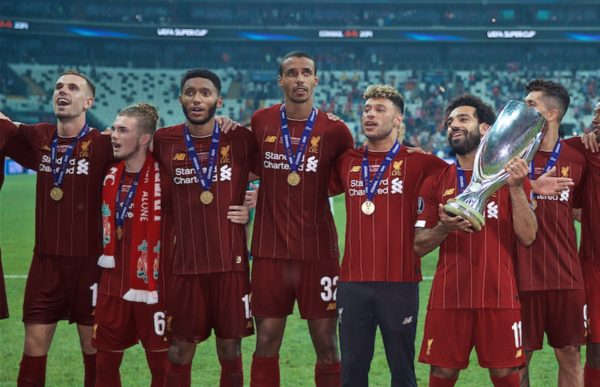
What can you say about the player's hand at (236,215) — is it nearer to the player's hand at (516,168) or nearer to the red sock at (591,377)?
the player's hand at (516,168)

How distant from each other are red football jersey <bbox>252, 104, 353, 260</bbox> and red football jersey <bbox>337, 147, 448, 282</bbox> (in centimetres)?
35

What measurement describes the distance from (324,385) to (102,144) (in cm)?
209

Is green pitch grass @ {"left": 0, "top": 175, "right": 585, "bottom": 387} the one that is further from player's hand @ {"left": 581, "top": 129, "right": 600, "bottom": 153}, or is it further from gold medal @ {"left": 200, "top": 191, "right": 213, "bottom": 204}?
player's hand @ {"left": 581, "top": 129, "right": 600, "bottom": 153}

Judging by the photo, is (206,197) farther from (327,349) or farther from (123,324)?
(327,349)

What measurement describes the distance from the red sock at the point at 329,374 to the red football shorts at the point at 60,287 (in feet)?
4.92

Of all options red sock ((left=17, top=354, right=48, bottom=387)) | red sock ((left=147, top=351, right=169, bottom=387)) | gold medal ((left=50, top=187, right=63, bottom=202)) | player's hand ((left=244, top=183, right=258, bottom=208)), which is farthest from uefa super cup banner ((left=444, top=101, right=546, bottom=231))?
red sock ((left=17, top=354, right=48, bottom=387))

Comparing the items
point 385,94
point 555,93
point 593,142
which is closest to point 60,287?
point 385,94

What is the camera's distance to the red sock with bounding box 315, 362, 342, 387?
17.6 ft

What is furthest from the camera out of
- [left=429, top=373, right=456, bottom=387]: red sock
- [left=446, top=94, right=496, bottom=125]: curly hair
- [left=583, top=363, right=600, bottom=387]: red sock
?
[left=583, top=363, right=600, bottom=387]: red sock

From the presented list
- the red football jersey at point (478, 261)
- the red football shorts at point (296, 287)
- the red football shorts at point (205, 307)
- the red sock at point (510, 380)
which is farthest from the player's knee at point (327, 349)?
the red sock at point (510, 380)

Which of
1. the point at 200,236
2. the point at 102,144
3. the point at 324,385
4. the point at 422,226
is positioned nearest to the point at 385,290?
the point at 422,226

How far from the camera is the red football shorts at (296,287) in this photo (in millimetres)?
5324

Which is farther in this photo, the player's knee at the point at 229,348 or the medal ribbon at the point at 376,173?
the player's knee at the point at 229,348

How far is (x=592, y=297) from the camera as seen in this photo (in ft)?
17.4
